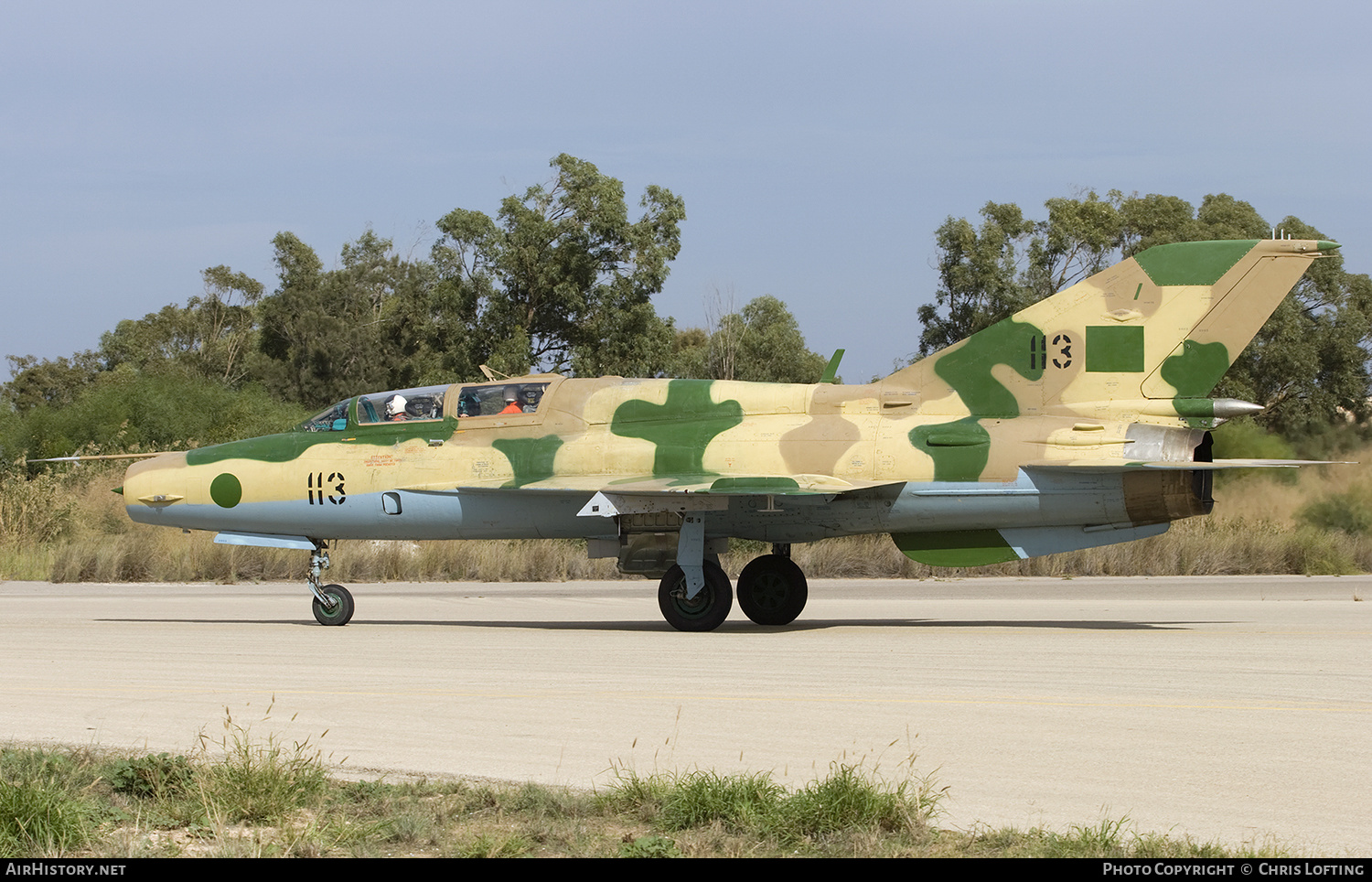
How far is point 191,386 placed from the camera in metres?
43.5

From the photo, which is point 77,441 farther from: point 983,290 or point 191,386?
point 983,290

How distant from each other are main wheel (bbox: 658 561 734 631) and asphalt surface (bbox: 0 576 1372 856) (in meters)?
0.21

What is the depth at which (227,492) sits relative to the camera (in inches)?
618

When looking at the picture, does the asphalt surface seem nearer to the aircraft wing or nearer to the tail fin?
the aircraft wing

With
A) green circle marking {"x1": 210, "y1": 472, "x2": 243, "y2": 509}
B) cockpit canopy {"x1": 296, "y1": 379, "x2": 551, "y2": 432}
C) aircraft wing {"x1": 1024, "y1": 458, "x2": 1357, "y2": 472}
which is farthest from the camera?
green circle marking {"x1": 210, "y1": 472, "x2": 243, "y2": 509}

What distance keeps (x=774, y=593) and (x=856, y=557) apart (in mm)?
10297

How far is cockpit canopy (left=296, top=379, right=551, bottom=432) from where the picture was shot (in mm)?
15305

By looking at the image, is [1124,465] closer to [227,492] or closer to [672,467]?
[672,467]

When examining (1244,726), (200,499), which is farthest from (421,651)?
(1244,726)

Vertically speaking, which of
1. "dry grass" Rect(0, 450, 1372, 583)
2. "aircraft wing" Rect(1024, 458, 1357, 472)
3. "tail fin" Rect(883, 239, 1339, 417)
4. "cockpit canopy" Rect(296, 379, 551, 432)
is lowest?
"dry grass" Rect(0, 450, 1372, 583)

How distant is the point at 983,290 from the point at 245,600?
32.0 metres

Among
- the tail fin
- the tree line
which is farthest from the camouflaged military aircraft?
the tree line

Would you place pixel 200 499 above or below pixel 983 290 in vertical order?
below

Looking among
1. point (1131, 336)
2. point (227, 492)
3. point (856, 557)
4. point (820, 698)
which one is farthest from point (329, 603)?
point (856, 557)
